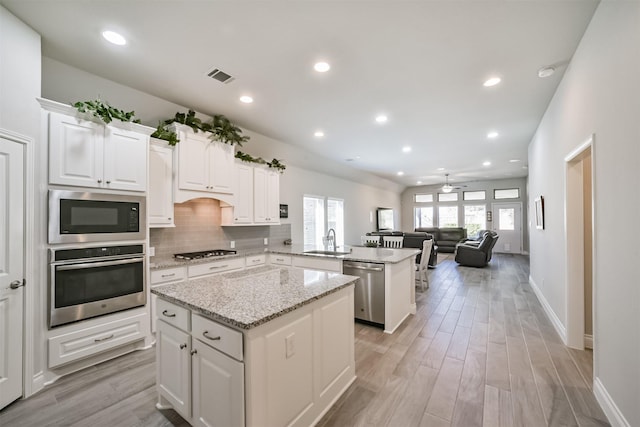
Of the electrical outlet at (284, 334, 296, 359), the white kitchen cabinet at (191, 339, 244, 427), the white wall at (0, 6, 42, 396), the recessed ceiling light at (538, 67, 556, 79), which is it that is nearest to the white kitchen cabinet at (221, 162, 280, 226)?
the white wall at (0, 6, 42, 396)

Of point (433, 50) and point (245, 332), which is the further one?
point (433, 50)

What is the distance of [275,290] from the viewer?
5.98 feet

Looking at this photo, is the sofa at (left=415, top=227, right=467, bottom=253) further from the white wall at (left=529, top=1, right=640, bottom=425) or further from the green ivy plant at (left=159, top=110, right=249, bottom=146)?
the green ivy plant at (left=159, top=110, right=249, bottom=146)

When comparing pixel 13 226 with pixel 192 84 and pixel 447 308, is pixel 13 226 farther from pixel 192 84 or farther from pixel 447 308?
pixel 447 308

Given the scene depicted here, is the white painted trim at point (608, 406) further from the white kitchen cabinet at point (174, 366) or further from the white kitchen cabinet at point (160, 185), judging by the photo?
the white kitchen cabinet at point (160, 185)

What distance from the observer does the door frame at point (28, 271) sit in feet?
6.65

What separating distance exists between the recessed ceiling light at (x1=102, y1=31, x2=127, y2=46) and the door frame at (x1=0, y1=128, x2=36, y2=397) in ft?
3.36

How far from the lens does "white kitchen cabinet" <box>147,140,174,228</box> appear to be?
302cm

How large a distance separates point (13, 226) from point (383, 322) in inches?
143

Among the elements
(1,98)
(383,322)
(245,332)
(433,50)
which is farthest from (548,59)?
(1,98)

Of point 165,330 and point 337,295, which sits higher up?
point 337,295

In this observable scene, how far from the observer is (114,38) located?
2.16m

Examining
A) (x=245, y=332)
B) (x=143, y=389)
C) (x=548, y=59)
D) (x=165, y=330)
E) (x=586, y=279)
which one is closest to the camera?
(x=245, y=332)

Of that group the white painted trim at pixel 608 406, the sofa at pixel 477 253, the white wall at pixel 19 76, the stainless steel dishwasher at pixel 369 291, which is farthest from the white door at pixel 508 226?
the white wall at pixel 19 76
